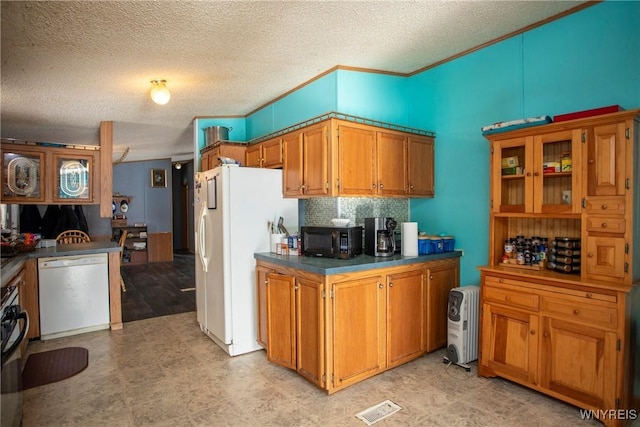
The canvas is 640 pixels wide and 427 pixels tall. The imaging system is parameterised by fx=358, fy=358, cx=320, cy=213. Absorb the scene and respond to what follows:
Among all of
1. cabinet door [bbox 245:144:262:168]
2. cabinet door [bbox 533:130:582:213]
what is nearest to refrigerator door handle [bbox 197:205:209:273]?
cabinet door [bbox 245:144:262:168]

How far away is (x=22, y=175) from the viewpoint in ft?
14.1

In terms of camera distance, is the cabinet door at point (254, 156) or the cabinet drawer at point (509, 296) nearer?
the cabinet drawer at point (509, 296)

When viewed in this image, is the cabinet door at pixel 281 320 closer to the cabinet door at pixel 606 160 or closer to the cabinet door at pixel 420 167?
the cabinet door at pixel 420 167

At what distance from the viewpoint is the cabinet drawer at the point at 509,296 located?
2.54 metres

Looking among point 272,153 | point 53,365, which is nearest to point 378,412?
point 272,153

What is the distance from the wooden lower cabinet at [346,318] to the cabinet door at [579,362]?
967mm

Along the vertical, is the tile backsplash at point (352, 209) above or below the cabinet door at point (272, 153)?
below

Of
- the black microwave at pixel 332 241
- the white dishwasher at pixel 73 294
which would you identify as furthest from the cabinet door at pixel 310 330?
the white dishwasher at pixel 73 294

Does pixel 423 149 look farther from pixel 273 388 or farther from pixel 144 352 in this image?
pixel 144 352

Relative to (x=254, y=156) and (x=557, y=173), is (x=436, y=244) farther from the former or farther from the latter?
(x=254, y=156)

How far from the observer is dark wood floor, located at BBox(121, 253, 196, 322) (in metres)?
4.92

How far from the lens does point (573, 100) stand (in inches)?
107

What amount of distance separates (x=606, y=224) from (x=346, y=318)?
5.96 ft

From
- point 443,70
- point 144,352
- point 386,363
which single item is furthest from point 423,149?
point 144,352
